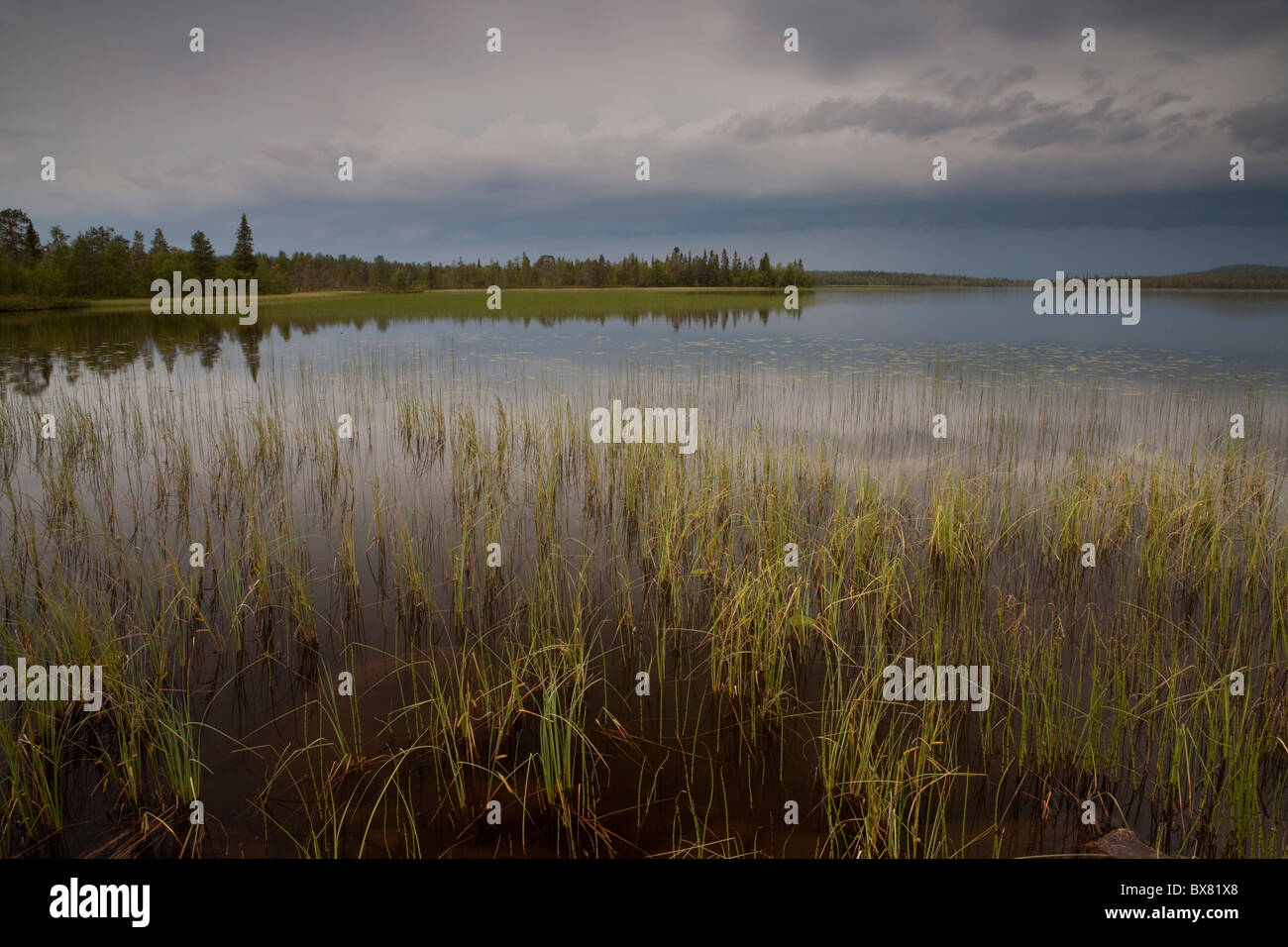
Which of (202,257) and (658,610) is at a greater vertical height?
(202,257)

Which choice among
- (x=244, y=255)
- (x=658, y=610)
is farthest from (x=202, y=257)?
(x=658, y=610)

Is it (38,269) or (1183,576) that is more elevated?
(38,269)

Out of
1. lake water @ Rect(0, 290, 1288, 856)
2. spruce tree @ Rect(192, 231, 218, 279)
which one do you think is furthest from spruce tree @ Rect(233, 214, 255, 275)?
lake water @ Rect(0, 290, 1288, 856)

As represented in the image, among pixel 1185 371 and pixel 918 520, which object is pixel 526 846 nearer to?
pixel 918 520

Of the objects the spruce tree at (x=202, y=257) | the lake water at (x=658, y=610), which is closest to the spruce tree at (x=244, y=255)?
the spruce tree at (x=202, y=257)

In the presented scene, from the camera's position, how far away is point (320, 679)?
14.7ft

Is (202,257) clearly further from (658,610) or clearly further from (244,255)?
(658,610)

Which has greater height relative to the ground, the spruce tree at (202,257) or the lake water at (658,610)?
the spruce tree at (202,257)

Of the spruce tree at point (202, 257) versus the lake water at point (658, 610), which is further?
the spruce tree at point (202, 257)

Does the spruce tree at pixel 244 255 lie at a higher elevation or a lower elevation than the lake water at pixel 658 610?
higher

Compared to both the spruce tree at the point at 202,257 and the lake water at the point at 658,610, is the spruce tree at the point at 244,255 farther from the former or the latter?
the lake water at the point at 658,610

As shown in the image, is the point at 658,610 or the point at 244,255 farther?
the point at 244,255

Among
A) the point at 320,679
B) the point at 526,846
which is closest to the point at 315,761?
the point at 320,679
